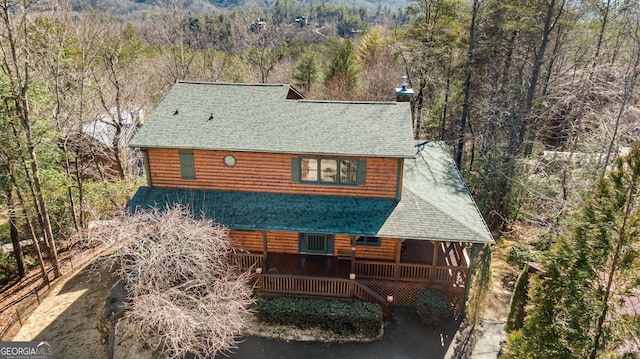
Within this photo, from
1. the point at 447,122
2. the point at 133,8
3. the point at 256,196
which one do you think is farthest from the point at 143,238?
the point at 133,8

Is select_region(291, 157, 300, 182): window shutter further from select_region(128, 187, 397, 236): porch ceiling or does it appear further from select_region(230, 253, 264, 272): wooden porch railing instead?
select_region(230, 253, 264, 272): wooden porch railing

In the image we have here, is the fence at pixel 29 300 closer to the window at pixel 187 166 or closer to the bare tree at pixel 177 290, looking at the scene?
the bare tree at pixel 177 290

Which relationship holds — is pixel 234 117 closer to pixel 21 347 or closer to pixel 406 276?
pixel 406 276

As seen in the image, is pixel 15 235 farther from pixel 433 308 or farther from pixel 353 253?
pixel 433 308

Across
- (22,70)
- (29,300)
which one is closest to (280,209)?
(29,300)

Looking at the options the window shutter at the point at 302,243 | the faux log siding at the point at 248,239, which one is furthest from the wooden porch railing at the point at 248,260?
the window shutter at the point at 302,243

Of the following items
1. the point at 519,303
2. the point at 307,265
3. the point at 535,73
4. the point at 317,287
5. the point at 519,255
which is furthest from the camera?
the point at 535,73
